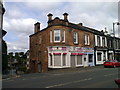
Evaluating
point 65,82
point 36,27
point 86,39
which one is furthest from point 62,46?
point 65,82

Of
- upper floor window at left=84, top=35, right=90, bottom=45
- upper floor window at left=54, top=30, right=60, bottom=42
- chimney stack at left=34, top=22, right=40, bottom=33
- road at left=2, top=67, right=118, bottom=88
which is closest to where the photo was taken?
road at left=2, top=67, right=118, bottom=88

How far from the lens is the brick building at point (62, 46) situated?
25.7 meters

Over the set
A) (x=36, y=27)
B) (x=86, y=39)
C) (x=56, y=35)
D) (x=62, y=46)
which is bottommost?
(x=62, y=46)

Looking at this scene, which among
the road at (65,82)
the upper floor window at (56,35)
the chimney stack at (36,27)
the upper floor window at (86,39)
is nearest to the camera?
the road at (65,82)

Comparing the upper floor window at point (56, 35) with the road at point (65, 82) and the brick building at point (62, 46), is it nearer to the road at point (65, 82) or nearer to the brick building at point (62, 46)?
the brick building at point (62, 46)

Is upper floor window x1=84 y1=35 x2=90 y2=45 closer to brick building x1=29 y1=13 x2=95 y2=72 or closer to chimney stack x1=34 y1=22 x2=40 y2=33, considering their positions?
brick building x1=29 y1=13 x2=95 y2=72

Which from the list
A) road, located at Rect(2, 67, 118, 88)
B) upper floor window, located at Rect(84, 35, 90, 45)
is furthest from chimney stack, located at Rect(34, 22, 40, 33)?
road, located at Rect(2, 67, 118, 88)

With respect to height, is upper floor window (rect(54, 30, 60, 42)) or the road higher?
upper floor window (rect(54, 30, 60, 42))

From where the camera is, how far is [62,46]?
84.5 feet

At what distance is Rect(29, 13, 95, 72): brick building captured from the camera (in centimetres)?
2566

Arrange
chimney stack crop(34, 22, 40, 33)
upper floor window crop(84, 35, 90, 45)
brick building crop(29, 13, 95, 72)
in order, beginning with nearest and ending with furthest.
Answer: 1. brick building crop(29, 13, 95, 72)
2. upper floor window crop(84, 35, 90, 45)
3. chimney stack crop(34, 22, 40, 33)

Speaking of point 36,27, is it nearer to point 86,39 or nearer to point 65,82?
point 86,39

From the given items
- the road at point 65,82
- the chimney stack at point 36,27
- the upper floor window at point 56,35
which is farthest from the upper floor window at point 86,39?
the road at point 65,82

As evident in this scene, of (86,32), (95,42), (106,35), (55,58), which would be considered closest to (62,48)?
(55,58)
